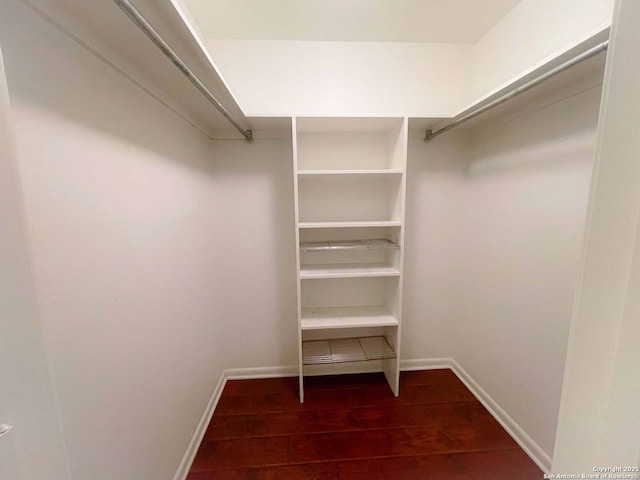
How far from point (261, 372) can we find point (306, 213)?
4.67ft

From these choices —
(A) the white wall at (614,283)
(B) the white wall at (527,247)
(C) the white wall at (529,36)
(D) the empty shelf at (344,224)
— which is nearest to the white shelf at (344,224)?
(D) the empty shelf at (344,224)

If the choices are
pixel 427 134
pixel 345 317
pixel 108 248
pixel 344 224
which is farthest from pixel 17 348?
pixel 427 134

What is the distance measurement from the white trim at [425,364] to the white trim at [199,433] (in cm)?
155

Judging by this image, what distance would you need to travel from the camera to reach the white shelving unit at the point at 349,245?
181 centimetres

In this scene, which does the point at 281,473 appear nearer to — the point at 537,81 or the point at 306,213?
the point at 306,213

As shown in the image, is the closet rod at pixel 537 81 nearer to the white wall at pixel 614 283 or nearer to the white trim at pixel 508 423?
the white wall at pixel 614 283

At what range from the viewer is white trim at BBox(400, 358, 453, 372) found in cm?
223

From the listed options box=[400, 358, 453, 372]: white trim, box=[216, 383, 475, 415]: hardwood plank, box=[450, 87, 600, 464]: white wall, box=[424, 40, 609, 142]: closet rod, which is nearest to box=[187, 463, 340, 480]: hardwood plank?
box=[216, 383, 475, 415]: hardwood plank

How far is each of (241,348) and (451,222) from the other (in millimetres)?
2061

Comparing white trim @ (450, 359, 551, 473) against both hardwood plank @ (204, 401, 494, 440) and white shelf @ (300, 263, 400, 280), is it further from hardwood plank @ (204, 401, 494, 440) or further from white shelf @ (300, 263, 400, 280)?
white shelf @ (300, 263, 400, 280)

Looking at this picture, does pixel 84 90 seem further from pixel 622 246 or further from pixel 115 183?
pixel 622 246

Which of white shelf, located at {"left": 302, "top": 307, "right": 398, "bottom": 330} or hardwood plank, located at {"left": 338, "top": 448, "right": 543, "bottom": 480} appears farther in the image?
white shelf, located at {"left": 302, "top": 307, "right": 398, "bottom": 330}

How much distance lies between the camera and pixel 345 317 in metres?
1.94

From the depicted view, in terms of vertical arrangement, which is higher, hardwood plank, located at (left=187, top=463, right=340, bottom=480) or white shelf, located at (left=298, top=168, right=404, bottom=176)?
white shelf, located at (left=298, top=168, right=404, bottom=176)
